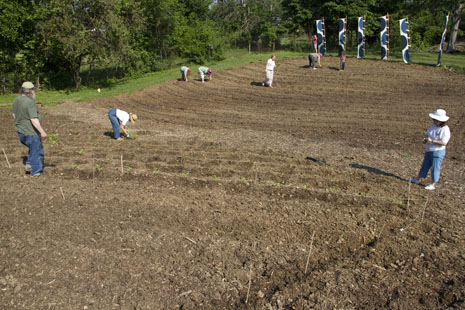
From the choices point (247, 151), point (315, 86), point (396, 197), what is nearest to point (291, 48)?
point (315, 86)

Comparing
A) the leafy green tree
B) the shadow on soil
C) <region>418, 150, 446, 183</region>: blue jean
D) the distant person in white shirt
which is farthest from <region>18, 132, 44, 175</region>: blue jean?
the leafy green tree

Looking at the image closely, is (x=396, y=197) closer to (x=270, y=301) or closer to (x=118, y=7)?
(x=270, y=301)

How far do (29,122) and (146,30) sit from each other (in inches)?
898

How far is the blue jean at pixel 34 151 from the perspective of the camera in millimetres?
7266

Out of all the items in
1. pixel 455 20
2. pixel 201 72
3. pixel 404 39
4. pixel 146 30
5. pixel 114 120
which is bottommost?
pixel 114 120

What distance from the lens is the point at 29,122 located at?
23.5ft

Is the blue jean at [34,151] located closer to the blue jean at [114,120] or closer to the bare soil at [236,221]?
the bare soil at [236,221]

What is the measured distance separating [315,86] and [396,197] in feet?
40.3

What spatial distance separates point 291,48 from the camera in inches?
1267

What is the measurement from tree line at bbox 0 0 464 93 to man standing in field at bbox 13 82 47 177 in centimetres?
1409

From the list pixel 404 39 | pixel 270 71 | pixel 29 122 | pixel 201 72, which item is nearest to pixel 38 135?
pixel 29 122

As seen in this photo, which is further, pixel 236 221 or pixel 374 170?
pixel 374 170

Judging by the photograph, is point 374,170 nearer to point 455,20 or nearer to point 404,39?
point 404,39

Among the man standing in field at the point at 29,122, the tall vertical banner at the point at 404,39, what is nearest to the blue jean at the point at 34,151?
the man standing in field at the point at 29,122
